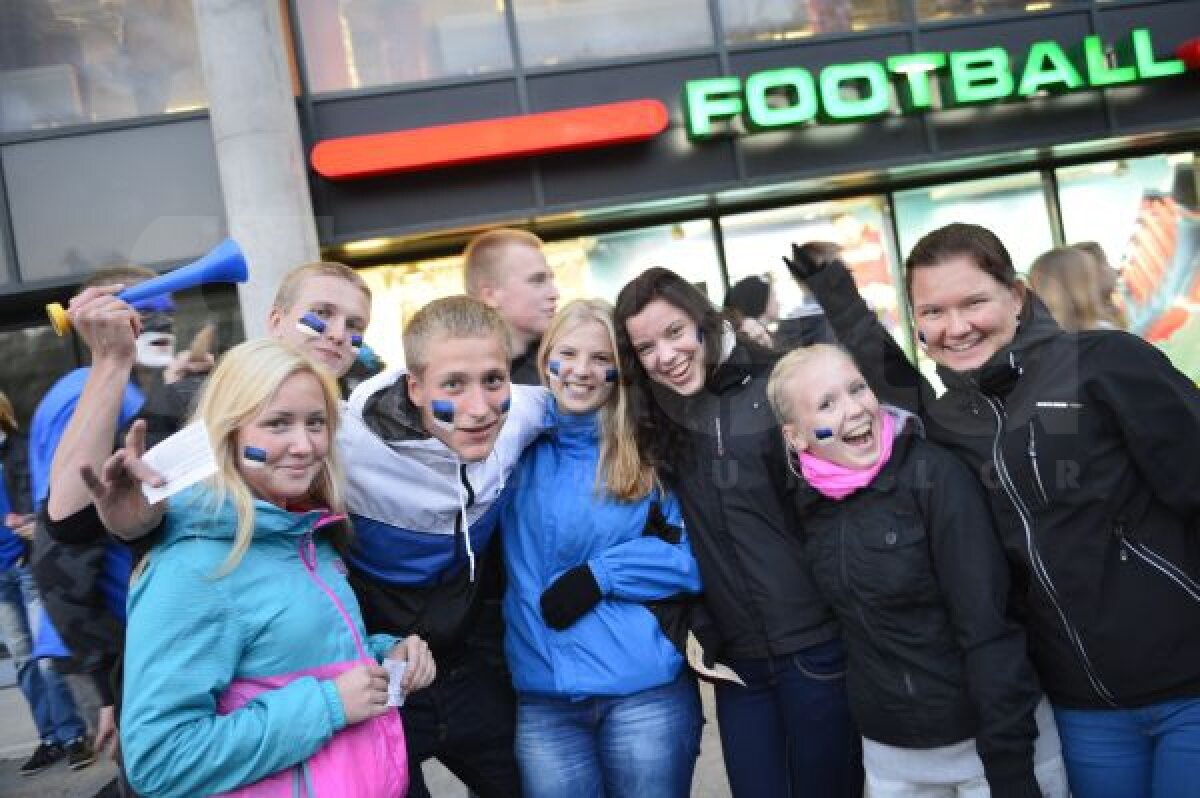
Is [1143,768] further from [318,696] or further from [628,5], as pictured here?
[628,5]

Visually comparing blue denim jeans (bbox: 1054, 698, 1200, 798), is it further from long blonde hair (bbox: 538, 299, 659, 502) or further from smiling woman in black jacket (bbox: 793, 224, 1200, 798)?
long blonde hair (bbox: 538, 299, 659, 502)

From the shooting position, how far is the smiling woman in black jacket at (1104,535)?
218 cm

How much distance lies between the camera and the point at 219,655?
1916mm

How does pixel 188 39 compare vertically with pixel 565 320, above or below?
above

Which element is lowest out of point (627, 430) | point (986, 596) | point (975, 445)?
point (986, 596)

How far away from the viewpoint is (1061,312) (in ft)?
11.8

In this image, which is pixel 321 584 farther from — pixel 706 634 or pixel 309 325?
pixel 706 634

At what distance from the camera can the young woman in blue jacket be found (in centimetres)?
266

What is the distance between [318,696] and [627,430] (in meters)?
1.22

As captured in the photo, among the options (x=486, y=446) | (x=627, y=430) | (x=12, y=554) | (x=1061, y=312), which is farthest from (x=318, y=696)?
(x=12, y=554)

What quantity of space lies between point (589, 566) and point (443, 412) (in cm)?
62

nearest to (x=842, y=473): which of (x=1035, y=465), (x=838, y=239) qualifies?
(x=1035, y=465)

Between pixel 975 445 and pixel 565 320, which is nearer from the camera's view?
pixel 975 445

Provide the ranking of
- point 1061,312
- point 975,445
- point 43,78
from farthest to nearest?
1. point 43,78
2. point 1061,312
3. point 975,445
